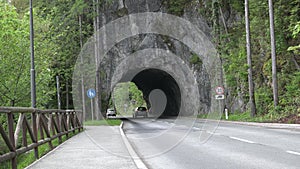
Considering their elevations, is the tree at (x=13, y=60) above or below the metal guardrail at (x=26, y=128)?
above

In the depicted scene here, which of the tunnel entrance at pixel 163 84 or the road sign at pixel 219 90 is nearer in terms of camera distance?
the road sign at pixel 219 90

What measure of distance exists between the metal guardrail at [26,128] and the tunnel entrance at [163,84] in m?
33.4

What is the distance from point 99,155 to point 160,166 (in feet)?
6.65

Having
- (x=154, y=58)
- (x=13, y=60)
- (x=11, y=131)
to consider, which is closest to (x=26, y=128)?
(x=11, y=131)

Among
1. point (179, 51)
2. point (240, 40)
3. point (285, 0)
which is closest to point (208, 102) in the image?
point (179, 51)

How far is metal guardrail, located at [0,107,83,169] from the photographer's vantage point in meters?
6.93

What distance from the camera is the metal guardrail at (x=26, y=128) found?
693 centimetres

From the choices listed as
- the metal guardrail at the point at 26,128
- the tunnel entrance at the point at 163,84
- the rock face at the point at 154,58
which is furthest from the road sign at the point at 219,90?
the metal guardrail at the point at 26,128

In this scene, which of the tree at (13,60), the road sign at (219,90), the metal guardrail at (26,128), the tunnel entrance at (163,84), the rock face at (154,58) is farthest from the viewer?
the tunnel entrance at (163,84)

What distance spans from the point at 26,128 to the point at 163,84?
46309 mm

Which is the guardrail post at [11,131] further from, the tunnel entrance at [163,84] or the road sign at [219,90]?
the tunnel entrance at [163,84]

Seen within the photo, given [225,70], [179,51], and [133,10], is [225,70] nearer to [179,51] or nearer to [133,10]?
[179,51]

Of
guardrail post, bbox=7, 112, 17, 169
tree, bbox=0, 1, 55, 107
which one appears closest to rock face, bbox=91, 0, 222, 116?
tree, bbox=0, 1, 55, 107

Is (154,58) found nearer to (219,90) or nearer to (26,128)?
(219,90)
